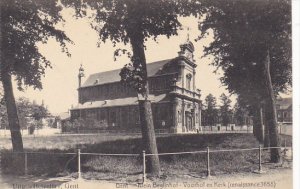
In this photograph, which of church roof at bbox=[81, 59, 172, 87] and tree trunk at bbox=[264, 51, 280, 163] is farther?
church roof at bbox=[81, 59, 172, 87]

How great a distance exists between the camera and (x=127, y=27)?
30.7 feet

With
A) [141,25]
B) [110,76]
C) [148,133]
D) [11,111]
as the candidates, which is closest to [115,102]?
[110,76]

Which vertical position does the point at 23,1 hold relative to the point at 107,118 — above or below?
above

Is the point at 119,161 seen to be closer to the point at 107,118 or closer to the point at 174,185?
the point at 174,185

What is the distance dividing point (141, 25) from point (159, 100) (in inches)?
950

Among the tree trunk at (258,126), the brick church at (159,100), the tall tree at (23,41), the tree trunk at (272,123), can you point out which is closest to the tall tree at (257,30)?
the tree trunk at (272,123)

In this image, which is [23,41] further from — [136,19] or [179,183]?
[179,183]

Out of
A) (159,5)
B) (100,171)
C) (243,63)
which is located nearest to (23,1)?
(159,5)

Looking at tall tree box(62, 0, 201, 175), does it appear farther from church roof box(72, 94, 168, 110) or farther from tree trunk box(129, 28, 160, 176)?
church roof box(72, 94, 168, 110)

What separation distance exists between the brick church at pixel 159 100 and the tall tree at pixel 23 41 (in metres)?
18.7

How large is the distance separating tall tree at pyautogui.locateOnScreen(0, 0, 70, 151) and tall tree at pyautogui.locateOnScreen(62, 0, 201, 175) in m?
1.55

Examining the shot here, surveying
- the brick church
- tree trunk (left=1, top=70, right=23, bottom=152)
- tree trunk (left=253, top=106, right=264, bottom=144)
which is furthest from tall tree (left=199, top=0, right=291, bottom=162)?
the brick church

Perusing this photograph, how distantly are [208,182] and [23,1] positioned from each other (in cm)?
827

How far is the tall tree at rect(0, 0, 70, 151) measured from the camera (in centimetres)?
1057
